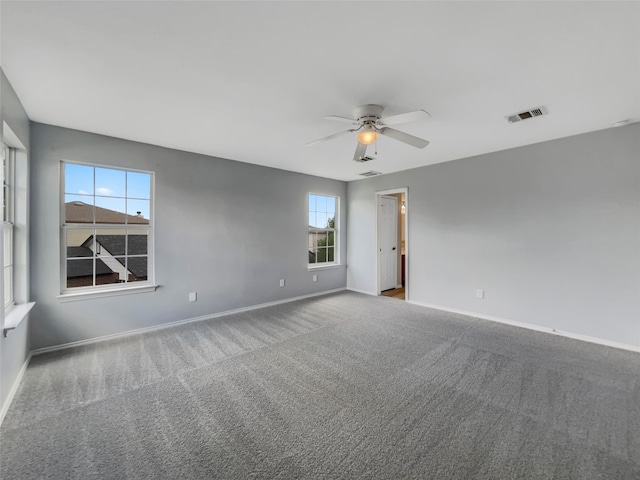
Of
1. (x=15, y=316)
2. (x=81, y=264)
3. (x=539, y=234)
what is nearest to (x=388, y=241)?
(x=539, y=234)

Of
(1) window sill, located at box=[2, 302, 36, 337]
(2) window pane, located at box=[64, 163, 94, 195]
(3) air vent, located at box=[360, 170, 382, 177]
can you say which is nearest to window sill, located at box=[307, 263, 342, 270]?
(3) air vent, located at box=[360, 170, 382, 177]

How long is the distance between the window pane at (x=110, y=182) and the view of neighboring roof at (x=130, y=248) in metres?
0.53

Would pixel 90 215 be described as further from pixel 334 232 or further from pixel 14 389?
pixel 334 232

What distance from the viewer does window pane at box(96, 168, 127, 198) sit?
3.23 metres

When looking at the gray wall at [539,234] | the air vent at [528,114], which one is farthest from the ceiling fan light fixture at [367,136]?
the gray wall at [539,234]

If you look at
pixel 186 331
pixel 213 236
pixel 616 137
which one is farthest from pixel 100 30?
pixel 616 137

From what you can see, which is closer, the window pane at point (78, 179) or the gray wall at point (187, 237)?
the gray wall at point (187, 237)

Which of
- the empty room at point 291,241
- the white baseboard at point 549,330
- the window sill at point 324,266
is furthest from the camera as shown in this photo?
the window sill at point 324,266

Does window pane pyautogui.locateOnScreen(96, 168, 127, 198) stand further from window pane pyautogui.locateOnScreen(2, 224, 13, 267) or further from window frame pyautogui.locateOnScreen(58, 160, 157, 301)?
window pane pyautogui.locateOnScreen(2, 224, 13, 267)

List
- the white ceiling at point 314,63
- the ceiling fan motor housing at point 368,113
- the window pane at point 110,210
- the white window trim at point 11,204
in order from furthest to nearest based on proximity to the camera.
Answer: the window pane at point 110,210
the white window trim at point 11,204
the ceiling fan motor housing at point 368,113
the white ceiling at point 314,63

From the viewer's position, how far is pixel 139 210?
3.49 m

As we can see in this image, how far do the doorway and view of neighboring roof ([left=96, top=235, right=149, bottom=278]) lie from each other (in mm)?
4032

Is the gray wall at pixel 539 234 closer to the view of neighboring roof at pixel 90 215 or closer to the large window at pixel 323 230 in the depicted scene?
the large window at pixel 323 230

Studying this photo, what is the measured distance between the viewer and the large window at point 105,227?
3064 mm
